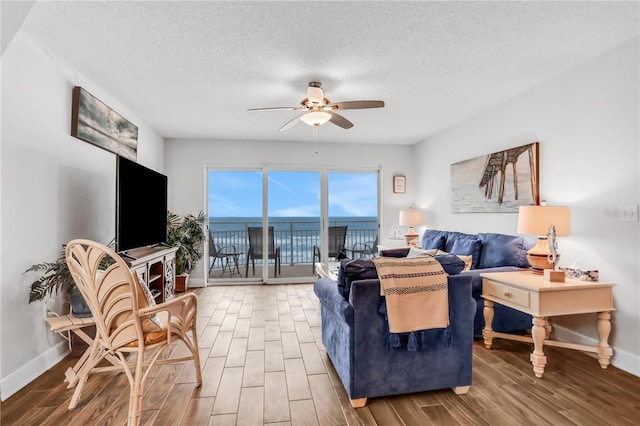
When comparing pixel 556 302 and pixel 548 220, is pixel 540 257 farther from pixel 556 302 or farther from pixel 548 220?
pixel 556 302

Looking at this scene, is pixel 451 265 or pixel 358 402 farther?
pixel 451 265

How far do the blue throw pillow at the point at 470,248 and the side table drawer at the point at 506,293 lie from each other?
2.75ft

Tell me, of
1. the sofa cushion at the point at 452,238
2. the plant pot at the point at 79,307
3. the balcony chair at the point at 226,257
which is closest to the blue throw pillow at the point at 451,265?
the sofa cushion at the point at 452,238

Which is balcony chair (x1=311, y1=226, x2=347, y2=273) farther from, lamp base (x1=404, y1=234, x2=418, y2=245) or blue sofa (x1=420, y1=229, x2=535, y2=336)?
blue sofa (x1=420, y1=229, x2=535, y2=336)

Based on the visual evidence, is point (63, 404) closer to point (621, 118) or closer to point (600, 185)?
point (600, 185)

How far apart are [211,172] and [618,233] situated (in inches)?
209

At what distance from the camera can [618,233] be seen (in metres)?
2.62

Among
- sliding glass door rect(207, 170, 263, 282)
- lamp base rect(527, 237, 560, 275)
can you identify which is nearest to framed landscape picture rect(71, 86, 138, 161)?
sliding glass door rect(207, 170, 263, 282)

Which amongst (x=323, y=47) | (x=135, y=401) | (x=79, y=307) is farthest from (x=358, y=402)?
(x=323, y=47)

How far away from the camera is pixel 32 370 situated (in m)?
2.37

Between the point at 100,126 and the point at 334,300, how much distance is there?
2.91m

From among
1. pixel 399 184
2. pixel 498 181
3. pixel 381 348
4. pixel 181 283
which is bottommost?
pixel 181 283

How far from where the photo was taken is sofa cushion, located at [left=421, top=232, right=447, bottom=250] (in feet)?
14.5

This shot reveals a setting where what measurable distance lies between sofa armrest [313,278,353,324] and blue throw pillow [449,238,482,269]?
1.96 metres
